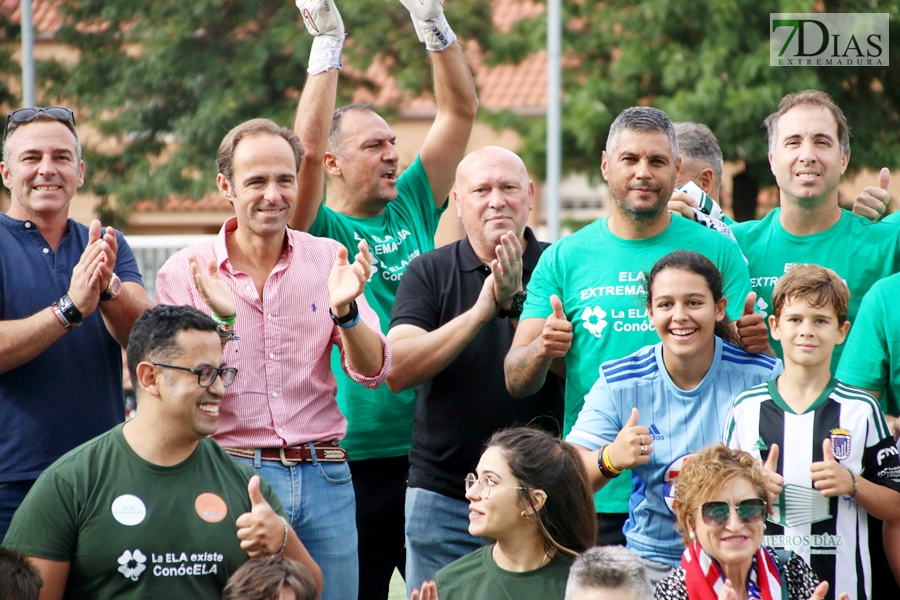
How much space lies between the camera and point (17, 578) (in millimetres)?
3049

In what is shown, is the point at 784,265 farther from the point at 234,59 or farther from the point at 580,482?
the point at 234,59

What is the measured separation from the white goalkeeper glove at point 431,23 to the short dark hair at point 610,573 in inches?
117

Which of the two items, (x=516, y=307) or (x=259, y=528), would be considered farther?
(x=516, y=307)

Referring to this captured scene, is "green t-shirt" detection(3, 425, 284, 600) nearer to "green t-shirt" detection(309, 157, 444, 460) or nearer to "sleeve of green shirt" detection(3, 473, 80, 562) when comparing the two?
"sleeve of green shirt" detection(3, 473, 80, 562)

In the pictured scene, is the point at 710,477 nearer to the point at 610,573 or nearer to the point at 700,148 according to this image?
the point at 610,573

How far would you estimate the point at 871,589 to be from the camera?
378 cm

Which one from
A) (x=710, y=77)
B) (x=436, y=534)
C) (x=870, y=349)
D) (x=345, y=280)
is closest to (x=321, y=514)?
(x=436, y=534)

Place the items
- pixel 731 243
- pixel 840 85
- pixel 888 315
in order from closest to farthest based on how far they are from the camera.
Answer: pixel 888 315 < pixel 731 243 < pixel 840 85

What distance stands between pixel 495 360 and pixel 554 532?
3.92 ft

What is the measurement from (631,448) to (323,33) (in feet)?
9.12

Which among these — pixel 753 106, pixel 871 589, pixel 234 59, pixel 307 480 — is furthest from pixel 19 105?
pixel 871 589

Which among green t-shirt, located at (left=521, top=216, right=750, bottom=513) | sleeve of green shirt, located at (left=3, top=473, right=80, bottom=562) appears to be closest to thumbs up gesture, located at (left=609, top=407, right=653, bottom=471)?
green t-shirt, located at (left=521, top=216, right=750, bottom=513)

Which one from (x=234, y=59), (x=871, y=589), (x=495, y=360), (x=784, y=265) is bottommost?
(x=871, y=589)

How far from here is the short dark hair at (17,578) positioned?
9.93 ft
